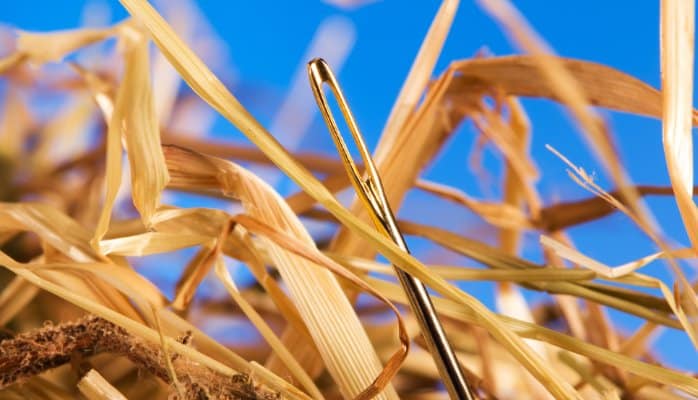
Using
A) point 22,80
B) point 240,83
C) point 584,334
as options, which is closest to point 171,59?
point 584,334

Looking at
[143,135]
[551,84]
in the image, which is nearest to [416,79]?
[551,84]

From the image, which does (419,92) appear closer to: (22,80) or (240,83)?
(22,80)

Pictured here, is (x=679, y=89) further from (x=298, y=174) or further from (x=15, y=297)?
(x=15, y=297)

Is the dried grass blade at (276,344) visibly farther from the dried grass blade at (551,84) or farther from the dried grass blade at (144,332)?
the dried grass blade at (551,84)

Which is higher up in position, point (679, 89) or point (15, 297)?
point (679, 89)

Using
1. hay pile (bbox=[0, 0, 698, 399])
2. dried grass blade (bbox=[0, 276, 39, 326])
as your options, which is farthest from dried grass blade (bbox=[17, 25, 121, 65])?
dried grass blade (bbox=[0, 276, 39, 326])

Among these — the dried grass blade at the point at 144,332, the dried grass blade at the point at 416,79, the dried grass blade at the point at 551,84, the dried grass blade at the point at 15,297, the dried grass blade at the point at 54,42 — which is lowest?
the dried grass blade at the point at 15,297

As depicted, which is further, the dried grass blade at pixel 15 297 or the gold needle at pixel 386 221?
the dried grass blade at pixel 15 297

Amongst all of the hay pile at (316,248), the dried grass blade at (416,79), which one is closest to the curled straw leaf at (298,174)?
the hay pile at (316,248)

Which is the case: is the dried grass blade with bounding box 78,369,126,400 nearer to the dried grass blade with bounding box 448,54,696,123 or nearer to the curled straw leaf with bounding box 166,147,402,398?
the curled straw leaf with bounding box 166,147,402,398
